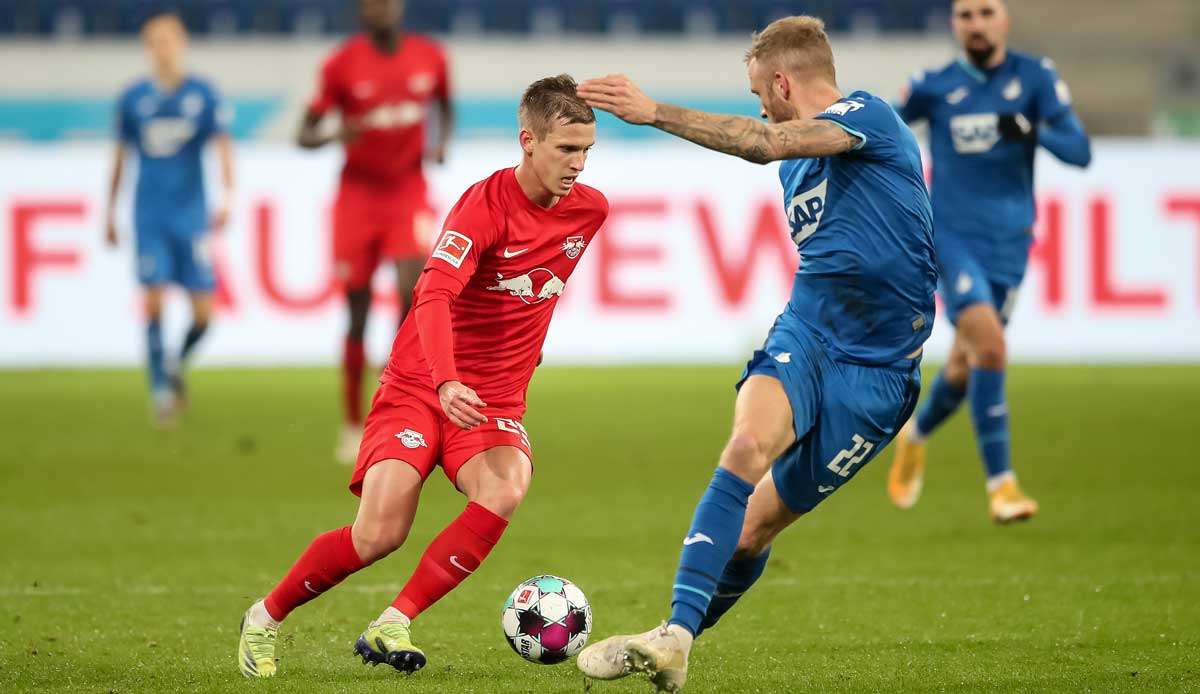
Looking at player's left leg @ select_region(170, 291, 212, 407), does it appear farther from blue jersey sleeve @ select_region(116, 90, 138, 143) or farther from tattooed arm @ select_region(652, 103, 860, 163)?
tattooed arm @ select_region(652, 103, 860, 163)

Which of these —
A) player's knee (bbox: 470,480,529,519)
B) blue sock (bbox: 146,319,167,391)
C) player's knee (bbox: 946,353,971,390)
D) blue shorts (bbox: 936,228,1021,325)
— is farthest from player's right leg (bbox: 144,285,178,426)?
player's knee (bbox: 470,480,529,519)

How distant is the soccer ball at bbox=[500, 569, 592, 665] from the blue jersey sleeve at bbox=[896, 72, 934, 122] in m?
3.93

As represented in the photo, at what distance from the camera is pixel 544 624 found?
457 cm

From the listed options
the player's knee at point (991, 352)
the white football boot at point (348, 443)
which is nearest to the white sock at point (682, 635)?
the player's knee at point (991, 352)

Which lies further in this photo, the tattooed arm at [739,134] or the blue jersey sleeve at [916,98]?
the blue jersey sleeve at [916,98]

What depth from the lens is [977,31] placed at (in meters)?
7.72

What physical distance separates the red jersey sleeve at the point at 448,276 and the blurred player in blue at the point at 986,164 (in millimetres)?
3467

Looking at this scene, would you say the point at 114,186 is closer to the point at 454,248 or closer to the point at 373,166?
the point at 373,166

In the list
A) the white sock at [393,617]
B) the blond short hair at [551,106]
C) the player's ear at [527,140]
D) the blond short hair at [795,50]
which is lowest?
the white sock at [393,617]

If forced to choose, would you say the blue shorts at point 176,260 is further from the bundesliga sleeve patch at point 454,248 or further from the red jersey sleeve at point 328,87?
the bundesliga sleeve patch at point 454,248

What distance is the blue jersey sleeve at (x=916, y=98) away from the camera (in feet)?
25.7

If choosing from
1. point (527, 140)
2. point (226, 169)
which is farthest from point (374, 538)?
point (226, 169)

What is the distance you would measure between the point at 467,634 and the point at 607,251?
9231 millimetres

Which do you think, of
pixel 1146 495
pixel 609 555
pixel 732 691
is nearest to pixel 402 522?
pixel 732 691
